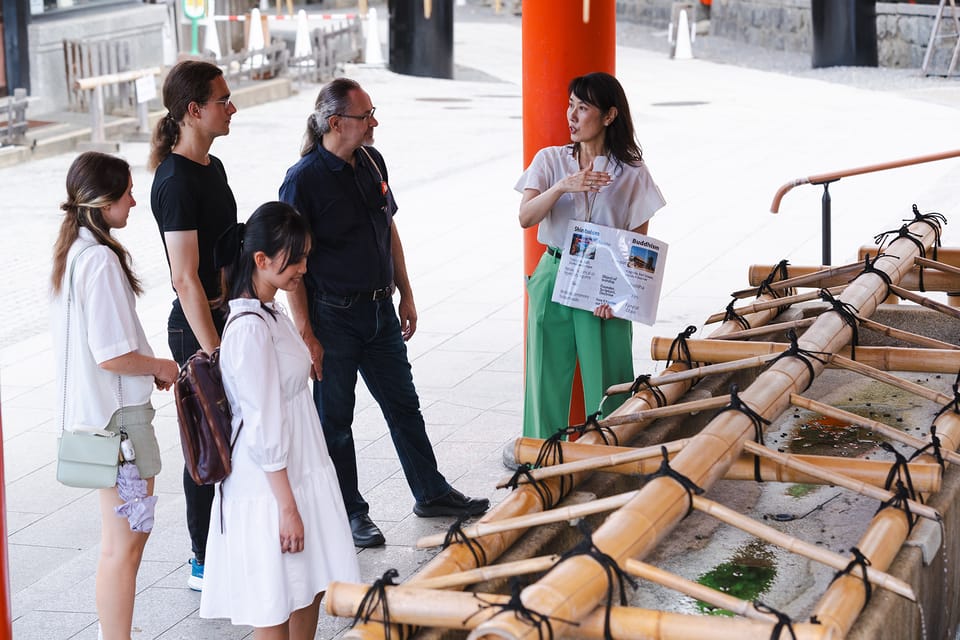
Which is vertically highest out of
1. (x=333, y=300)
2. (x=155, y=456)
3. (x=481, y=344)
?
(x=333, y=300)

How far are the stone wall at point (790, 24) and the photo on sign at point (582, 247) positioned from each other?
58.4ft

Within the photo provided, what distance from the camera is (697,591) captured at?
304cm

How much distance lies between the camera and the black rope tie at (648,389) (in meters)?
4.88

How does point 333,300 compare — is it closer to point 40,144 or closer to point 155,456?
point 155,456

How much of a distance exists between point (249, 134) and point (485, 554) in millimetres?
14751

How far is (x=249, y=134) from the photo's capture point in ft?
57.6

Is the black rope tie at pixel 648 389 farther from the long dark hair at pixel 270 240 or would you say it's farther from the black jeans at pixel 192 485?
the long dark hair at pixel 270 240

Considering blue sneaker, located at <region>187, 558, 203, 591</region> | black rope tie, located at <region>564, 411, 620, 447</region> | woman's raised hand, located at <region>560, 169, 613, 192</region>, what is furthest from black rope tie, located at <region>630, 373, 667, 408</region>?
blue sneaker, located at <region>187, 558, 203, 591</region>

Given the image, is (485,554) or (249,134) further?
(249,134)

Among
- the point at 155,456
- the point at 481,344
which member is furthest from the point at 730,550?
the point at 481,344

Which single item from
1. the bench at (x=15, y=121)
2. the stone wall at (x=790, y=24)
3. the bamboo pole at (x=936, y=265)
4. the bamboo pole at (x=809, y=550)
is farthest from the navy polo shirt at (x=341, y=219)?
the stone wall at (x=790, y=24)

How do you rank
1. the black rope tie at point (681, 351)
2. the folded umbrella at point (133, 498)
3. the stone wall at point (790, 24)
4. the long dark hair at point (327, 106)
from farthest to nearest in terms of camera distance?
1. the stone wall at point (790, 24)
2. the black rope tie at point (681, 351)
3. the long dark hair at point (327, 106)
4. the folded umbrella at point (133, 498)

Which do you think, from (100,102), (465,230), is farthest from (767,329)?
(100,102)

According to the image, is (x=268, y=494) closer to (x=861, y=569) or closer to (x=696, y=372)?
(x=861, y=569)
